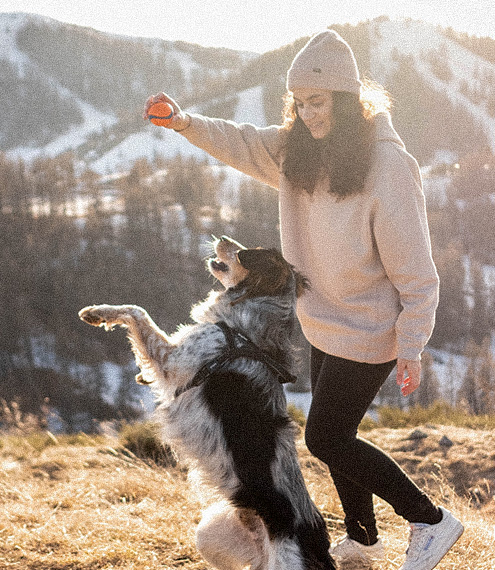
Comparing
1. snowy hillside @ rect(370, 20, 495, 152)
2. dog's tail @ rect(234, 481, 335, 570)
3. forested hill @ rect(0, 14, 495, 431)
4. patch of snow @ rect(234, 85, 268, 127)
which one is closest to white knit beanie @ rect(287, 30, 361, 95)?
dog's tail @ rect(234, 481, 335, 570)

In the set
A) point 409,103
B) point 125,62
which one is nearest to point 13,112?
point 125,62

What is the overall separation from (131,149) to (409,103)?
3279cm

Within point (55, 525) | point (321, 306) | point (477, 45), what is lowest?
point (55, 525)

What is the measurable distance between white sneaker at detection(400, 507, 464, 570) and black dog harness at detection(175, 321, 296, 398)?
76cm

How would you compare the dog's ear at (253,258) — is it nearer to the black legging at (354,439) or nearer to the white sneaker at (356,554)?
the black legging at (354,439)

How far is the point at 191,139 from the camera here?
245cm

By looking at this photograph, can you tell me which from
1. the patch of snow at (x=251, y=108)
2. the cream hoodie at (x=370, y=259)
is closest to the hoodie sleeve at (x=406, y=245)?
the cream hoodie at (x=370, y=259)

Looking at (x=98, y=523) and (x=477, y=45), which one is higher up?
(x=477, y=45)

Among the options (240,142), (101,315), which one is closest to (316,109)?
(240,142)

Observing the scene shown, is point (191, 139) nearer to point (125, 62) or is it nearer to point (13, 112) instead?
point (13, 112)

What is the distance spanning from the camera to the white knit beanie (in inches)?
78.4

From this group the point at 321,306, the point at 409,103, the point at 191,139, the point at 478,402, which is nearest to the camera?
the point at 321,306

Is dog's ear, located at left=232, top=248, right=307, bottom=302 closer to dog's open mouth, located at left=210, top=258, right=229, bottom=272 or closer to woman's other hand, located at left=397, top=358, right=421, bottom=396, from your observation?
dog's open mouth, located at left=210, top=258, right=229, bottom=272

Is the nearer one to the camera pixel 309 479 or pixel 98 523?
pixel 98 523
